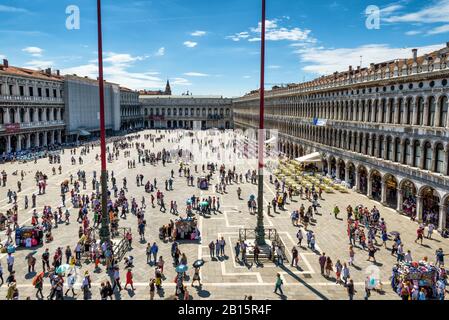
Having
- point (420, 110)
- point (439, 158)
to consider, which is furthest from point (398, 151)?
point (439, 158)

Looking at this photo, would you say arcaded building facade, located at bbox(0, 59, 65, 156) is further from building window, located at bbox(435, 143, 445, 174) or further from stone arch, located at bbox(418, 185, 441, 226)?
building window, located at bbox(435, 143, 445, 174)

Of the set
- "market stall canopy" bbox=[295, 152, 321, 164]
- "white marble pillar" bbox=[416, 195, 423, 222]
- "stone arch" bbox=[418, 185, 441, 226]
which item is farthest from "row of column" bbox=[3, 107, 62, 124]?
"stone arch" bbox=[418, 185, 441, 226]

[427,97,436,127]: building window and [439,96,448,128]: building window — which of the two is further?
[427,97,436,127]: building window

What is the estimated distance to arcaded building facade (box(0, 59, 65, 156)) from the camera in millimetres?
57094

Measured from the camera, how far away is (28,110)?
63219 mm

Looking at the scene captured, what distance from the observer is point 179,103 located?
155750mm

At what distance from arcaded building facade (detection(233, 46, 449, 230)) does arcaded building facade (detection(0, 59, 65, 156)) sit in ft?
158

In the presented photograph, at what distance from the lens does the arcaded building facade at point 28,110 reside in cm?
5709

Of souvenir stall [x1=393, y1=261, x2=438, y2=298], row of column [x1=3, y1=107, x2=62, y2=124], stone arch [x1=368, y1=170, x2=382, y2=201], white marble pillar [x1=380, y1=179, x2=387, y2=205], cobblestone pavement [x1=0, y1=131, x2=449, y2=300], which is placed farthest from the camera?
row of column [x1=3, y1=107, x2=62, y2=124]

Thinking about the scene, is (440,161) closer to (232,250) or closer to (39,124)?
(232,250)

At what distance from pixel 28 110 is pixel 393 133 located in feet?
196

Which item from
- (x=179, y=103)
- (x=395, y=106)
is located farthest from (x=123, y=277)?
(x=179, y=103)

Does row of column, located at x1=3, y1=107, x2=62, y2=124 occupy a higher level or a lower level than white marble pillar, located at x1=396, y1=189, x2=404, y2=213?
higher

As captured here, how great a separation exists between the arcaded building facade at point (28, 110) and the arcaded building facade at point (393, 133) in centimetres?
4827
